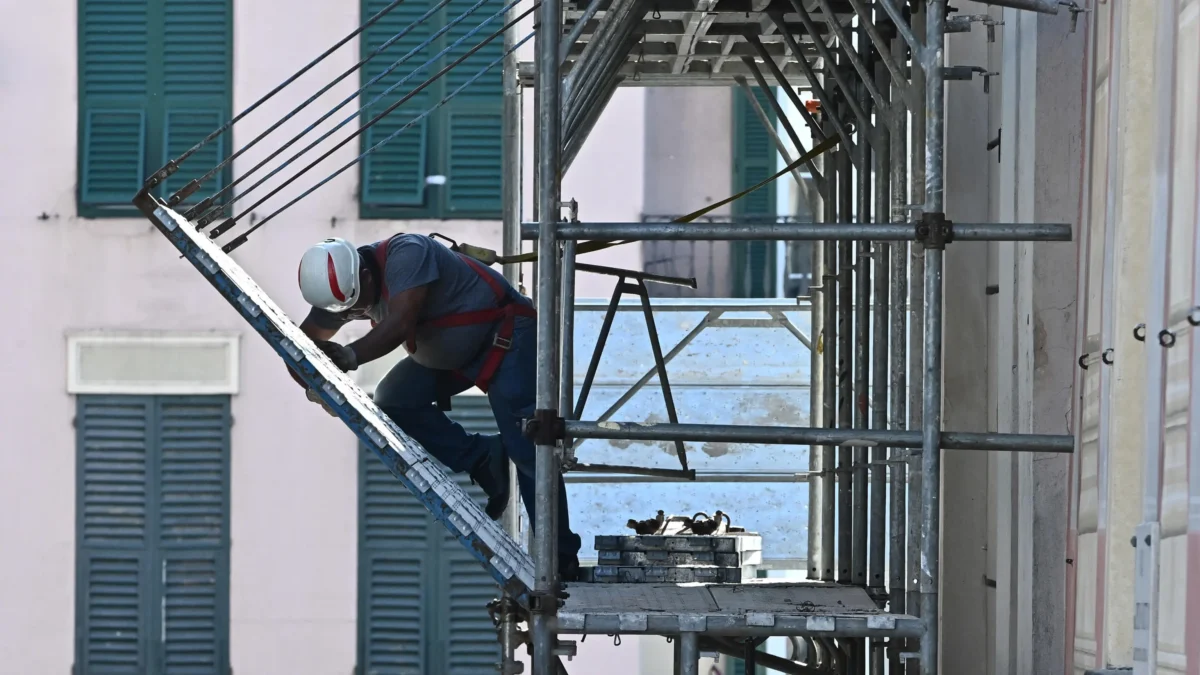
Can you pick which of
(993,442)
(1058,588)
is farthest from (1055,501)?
(993,442)

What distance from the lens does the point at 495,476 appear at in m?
8.33

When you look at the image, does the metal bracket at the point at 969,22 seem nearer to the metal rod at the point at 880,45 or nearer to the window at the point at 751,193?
the metal rod at the point at 880,45

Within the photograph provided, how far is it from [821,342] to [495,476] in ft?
6.26

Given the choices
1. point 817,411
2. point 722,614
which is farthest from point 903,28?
point 817,411

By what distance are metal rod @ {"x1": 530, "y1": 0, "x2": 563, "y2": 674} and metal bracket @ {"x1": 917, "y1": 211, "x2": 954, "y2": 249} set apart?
43.4 inches

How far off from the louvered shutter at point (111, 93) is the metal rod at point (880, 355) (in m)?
8.72

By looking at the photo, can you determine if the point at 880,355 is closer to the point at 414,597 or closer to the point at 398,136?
the point at 414,597

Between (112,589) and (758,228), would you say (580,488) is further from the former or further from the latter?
(758,228)

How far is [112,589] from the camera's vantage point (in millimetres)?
14852

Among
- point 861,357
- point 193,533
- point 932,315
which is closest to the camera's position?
point 932,315

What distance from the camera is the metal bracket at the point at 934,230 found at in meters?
5.85

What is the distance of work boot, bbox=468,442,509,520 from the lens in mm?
8258

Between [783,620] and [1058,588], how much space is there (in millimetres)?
1061

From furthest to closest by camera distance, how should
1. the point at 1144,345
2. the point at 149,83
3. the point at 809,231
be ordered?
the point at 149,83, the point at 809,231, the point at 1144,345
